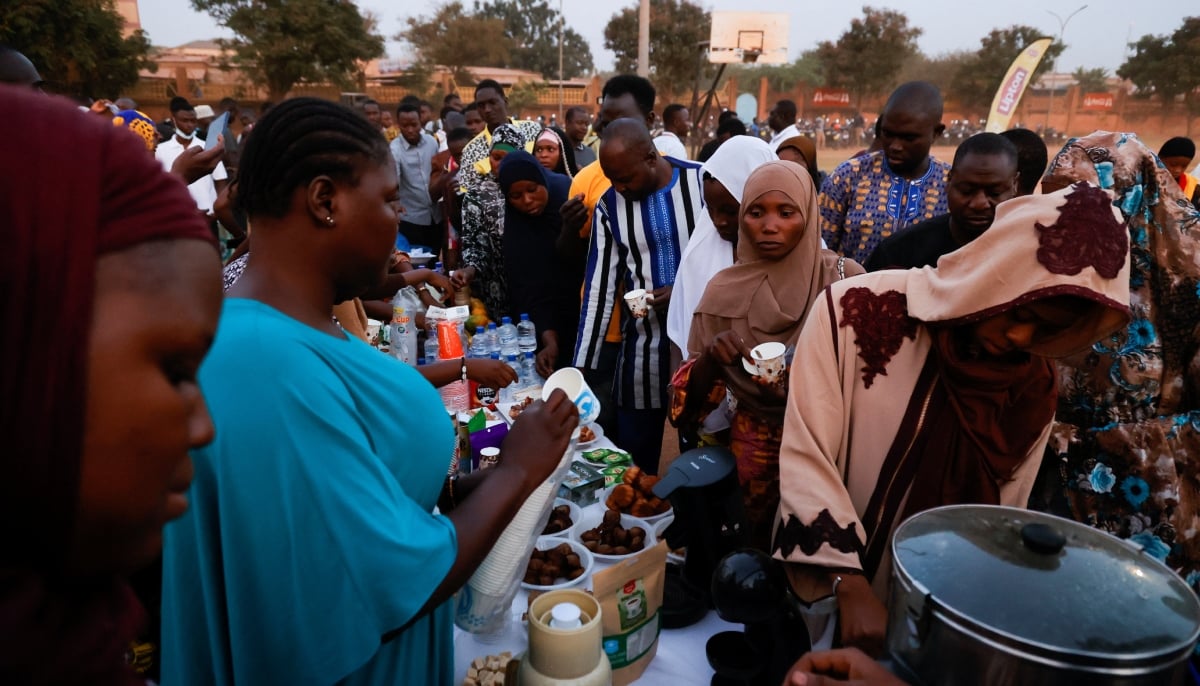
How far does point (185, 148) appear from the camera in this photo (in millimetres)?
6688

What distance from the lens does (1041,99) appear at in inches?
1433

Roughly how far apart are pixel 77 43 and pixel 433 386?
85.7ft

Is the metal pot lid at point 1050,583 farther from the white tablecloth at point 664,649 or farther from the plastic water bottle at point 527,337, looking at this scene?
the plastic water bottle at point 527,337

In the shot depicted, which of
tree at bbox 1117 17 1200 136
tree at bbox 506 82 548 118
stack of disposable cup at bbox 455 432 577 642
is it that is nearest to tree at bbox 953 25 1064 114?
tree at bbox 1117 17 1200 136

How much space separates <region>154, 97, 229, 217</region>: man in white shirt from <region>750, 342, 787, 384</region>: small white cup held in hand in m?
5.83

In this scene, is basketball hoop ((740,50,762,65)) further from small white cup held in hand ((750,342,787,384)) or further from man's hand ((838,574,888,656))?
man's hand ((838,574,888,656))

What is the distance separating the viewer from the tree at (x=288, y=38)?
2673 cm

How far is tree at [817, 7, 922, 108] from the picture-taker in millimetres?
31438

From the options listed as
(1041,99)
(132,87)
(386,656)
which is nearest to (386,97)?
(132,87)

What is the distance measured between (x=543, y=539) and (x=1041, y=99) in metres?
44.2

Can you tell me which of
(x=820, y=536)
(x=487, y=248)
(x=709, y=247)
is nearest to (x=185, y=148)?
A: (x=487, y=248)

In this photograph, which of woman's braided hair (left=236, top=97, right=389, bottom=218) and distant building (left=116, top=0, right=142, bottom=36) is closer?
woman's braided hair (left=236, top=97, right=389, bottom=218)

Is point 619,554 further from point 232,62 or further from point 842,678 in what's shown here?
point 232,62

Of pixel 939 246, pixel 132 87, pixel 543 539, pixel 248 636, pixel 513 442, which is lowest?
pixel 543 539
